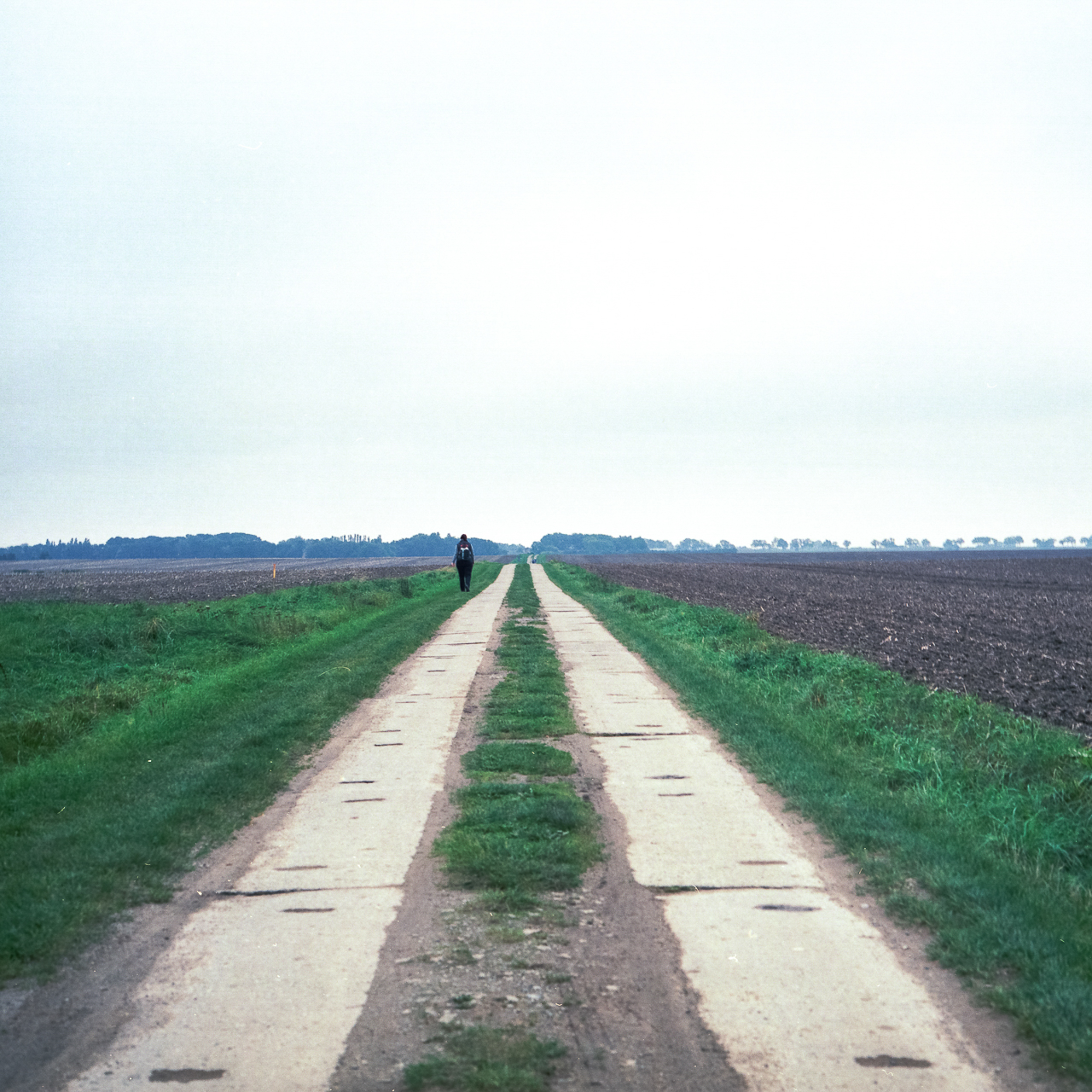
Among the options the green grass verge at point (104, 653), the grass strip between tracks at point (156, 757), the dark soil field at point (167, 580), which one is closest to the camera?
the grass strip between tracks at point (156, 757)

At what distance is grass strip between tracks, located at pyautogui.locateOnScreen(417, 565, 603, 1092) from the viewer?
12.0 ft

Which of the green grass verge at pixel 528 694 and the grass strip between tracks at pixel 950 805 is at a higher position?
the green grass verge at pixel 528 694

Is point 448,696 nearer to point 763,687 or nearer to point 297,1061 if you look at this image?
point 763,687

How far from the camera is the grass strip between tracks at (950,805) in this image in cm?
455

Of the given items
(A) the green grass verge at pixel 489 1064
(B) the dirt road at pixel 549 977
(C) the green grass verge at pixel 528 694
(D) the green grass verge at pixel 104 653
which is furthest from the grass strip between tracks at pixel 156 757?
(A) the green grass verge at pixel 489 1064

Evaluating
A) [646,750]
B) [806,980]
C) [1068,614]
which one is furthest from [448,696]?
[1068,614]

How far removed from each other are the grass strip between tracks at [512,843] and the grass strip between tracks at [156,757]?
6.10 feet

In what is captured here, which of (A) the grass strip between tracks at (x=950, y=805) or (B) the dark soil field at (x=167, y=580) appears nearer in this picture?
(A) the grass strip between tracks at (x=950, y=805)

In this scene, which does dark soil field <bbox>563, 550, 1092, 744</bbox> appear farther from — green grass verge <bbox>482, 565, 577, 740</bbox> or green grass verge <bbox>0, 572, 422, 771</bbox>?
green grass verge <bbox>0, 572, 422, 771</bbox>

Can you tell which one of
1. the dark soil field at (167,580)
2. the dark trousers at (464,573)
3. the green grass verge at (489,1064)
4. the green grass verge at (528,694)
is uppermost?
the dark trousers at (464,573)

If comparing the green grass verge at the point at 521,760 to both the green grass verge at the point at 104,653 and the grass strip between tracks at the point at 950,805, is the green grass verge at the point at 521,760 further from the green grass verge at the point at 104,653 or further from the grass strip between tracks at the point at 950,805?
the green grass verge at the point at 104,653

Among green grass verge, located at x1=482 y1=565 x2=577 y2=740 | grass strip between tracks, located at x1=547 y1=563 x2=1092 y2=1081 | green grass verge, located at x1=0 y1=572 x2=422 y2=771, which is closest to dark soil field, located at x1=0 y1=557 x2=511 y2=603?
green grass verge, located at x1=0 y1=572 x2=422 y2=771

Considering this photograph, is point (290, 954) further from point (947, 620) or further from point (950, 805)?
point (947, 620)

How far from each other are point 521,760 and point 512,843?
2453 mm
